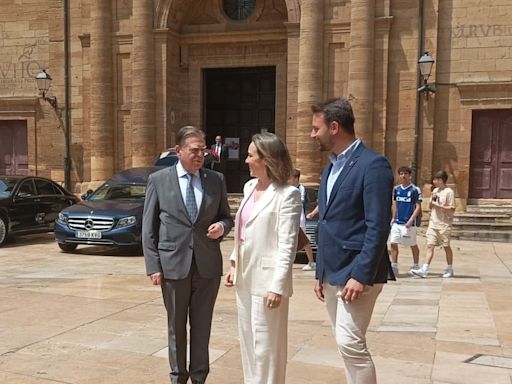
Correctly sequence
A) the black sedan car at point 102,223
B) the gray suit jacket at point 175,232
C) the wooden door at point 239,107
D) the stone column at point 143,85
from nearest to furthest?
the gray suit jacket at point 175,232 → the black sedan car at point 102,223 → the stone column at point 143,85 → the wooden door at point 239,107

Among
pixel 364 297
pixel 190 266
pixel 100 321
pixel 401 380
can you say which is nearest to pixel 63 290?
pixel 100 321

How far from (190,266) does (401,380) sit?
1.86m

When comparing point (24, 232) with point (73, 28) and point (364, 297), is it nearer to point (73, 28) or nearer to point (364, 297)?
point (73, 28)

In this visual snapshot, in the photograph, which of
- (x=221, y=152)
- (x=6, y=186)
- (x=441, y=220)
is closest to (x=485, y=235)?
(x=441, y=220)

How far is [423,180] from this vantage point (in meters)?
15.5

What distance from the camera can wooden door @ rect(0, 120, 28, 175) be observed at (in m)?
19.7

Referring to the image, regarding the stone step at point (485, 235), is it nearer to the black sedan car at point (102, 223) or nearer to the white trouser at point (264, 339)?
the black sedan car at point (102, 223)

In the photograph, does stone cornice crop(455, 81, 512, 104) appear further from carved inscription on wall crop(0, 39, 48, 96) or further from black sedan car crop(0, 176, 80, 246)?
carved inscription on wall crop(0, 39, 48, 96)

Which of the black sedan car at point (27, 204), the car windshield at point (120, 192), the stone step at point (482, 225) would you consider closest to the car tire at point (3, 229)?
the black sedan car at point (27, 204)

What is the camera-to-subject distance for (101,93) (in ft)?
58.0

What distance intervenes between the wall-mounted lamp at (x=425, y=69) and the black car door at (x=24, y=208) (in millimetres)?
10306

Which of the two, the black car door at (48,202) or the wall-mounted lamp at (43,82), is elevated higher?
the wall-mounted lamp at (43,82)

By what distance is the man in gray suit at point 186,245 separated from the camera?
12.2 ft

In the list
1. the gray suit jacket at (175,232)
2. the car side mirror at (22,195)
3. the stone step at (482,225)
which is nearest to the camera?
the gray suit jacket at (175,232)
